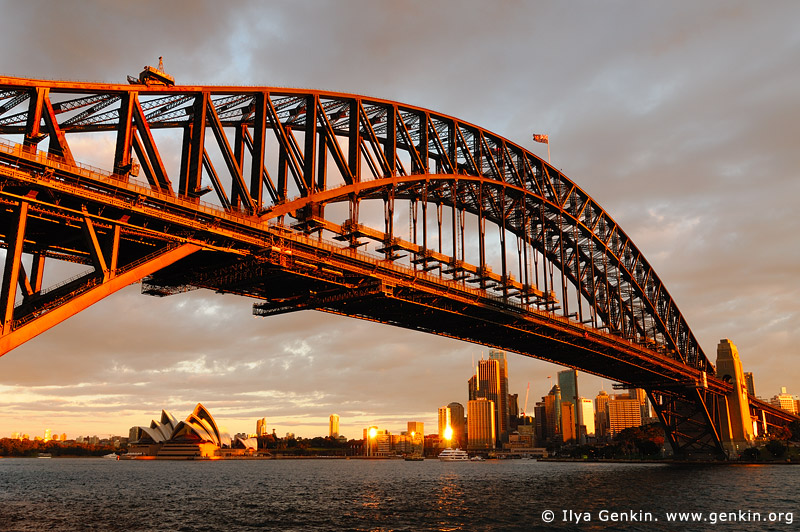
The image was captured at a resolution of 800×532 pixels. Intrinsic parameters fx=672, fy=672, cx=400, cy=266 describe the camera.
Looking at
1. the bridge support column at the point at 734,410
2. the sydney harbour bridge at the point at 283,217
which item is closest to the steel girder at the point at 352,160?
the sydney harbour bridge at the point at 283,217

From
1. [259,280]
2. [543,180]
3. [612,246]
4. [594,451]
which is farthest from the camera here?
[594,451]

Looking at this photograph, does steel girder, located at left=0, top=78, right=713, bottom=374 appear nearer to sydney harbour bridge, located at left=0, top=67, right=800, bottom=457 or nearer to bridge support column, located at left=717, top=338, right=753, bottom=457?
sydney harbour bridge, located at left=0, top=67, right=800, bottom=457

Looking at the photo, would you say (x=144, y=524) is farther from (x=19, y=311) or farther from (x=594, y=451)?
(x=594, y=451)

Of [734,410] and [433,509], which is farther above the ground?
[734,410]

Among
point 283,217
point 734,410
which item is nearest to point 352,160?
point 283,217

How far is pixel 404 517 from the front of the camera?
48.0m

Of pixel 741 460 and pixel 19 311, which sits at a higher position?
pixel 19 311

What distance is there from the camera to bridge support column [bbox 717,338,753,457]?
5079 inches

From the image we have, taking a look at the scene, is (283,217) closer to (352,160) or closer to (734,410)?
(352,160)

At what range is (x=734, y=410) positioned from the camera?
434ft

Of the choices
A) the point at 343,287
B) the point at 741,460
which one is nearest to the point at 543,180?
the point at 343,287

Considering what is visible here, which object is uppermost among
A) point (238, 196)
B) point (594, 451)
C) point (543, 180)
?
point (543, 180)

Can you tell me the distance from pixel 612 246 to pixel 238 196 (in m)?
79.1

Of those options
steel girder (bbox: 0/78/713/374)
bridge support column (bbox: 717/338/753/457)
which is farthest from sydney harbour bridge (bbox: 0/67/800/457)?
bridge support column (bbox: 717/338/753/457)
